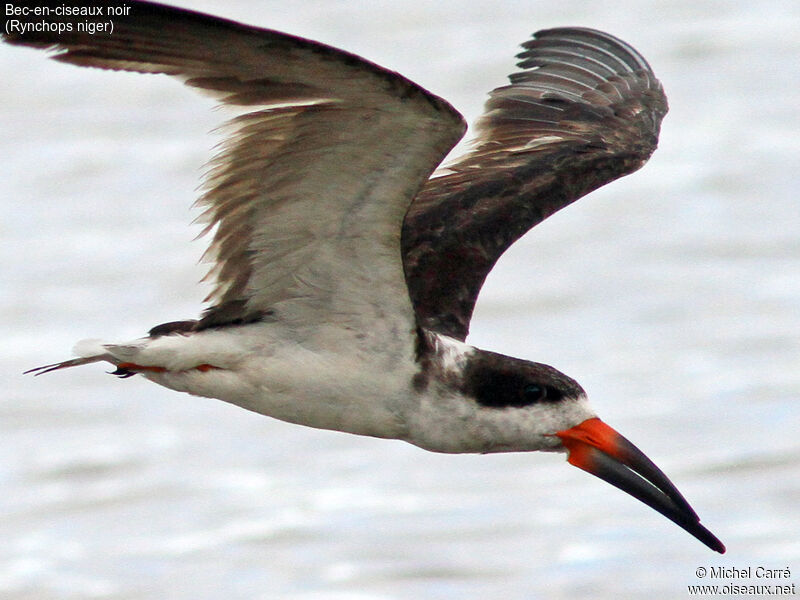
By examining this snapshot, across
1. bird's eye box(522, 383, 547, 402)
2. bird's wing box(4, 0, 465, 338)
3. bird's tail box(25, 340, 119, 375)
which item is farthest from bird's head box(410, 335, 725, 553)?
bird's tail box(25, 340, 119, 375)

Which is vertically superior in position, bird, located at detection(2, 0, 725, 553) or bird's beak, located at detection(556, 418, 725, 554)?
bird, located at detection(2, 0, 725, 553)

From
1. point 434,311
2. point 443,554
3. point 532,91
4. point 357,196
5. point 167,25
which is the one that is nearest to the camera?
point 167,25

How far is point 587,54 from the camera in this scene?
1206 cm

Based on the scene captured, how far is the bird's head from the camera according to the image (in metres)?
8.52

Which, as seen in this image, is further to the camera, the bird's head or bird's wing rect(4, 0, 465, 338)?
the bird's head

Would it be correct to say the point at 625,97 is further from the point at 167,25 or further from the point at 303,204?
the point at 167,25

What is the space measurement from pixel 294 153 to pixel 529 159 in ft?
10.7

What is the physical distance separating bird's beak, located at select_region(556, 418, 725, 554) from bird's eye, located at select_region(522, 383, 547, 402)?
23 cm

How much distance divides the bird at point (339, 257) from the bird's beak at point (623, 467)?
0.01m

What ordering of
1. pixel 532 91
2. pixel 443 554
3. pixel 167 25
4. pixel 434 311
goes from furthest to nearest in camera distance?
pixel 443 554
pixel 532 91
pixel 434 311
pixel 167 25

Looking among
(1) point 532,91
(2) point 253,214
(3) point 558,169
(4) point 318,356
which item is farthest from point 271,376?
(1) point 532,91

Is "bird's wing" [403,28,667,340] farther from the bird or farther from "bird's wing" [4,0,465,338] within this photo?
"bird's wing" [4,0,465,338]

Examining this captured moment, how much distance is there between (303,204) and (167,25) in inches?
52.3

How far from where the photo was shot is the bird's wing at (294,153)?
23.2 feet
